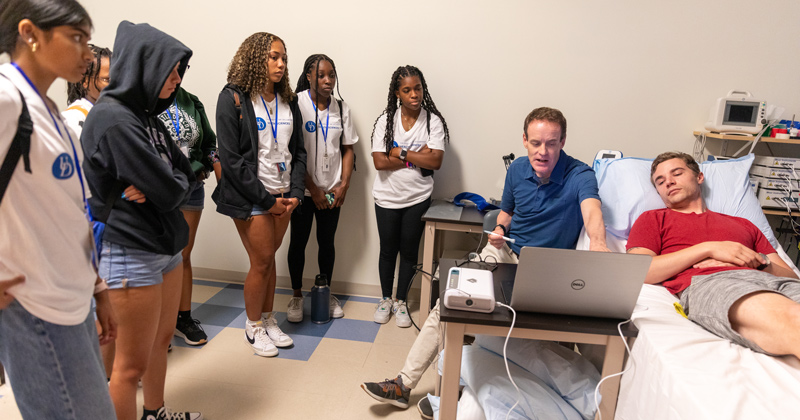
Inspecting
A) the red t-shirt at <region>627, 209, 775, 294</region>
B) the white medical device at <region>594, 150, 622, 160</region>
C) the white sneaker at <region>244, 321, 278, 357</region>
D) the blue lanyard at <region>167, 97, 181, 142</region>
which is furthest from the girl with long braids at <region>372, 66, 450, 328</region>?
the red t-shirt at <region>627, 209, 775, 294</region>

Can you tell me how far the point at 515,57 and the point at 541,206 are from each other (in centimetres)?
128

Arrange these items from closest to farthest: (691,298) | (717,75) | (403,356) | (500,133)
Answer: (691,298) → (403,356) → (717,75) → (500,133)

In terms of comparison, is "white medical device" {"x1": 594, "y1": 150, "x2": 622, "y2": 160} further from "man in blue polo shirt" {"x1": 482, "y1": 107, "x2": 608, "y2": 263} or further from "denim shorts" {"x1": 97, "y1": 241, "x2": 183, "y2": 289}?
"denim shorts" {"x1": 97, "y1": 241, "x2": 183, "y2": 289}

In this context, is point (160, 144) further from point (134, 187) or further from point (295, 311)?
point (295, 311)

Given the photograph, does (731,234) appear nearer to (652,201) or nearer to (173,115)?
(652,201)

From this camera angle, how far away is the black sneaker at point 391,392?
194 cm

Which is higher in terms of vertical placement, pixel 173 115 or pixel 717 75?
pixel 717 75

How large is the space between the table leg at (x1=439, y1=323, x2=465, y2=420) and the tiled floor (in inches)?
24.6

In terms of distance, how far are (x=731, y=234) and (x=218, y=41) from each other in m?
3.06

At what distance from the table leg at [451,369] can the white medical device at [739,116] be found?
7.25ft

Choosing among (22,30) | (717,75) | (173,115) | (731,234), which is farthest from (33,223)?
(717,75)

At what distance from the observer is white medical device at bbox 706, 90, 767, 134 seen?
2.52 metres

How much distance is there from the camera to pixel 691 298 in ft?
4.92

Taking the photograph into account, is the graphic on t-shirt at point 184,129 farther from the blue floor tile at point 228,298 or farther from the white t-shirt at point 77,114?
the blue floor tile at point 228,298
